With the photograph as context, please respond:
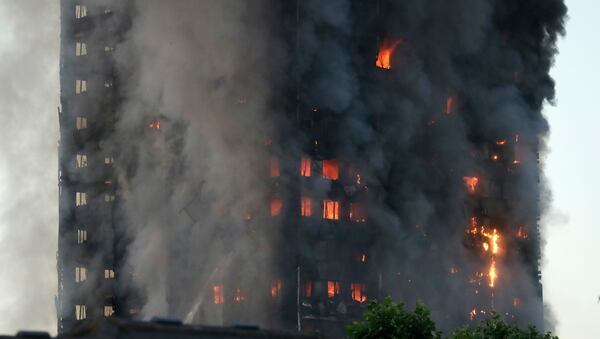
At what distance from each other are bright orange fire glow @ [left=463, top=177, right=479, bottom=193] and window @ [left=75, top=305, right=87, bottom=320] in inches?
1556

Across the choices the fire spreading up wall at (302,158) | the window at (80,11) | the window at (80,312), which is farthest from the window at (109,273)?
the window at (80,11)

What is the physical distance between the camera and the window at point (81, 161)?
176 meters

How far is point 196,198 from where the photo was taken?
156750 millimetres

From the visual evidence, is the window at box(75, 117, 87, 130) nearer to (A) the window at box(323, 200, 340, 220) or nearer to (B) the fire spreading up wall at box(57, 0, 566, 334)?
(B) the fire spreading up wall at box(57, 0, 566, 334)

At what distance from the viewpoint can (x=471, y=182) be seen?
170m

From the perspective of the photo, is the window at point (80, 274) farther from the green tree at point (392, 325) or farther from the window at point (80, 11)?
the green tree at point (392, 325)

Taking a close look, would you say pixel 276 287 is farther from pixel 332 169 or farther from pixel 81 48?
pixel 81 48

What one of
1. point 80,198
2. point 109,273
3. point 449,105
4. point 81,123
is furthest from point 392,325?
point 81,123

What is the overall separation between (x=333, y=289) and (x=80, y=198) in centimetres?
3496

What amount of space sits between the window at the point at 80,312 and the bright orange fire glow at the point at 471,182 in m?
39.5

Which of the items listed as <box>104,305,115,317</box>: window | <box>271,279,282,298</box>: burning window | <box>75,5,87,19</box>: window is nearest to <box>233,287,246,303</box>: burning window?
<box>271,279,282,298</box>: burning window

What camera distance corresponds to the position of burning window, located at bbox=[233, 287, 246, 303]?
154 meters

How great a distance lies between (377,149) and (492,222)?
1987cm

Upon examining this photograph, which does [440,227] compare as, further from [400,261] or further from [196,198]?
[196,198]
